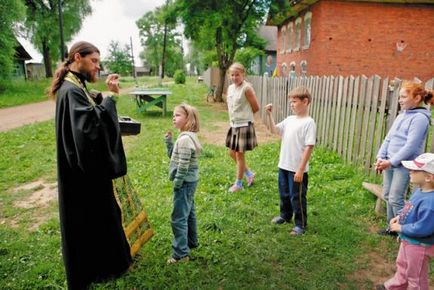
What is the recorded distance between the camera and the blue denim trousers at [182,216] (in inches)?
121

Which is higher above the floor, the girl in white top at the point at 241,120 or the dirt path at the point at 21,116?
the girl in white top at the point at 241,120

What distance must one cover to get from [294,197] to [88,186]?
2.08 metres

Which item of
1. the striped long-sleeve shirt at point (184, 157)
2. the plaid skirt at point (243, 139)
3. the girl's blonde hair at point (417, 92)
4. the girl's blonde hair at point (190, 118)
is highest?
the girl's blonde hair at point (417, 92)

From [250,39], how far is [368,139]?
14.5 metres

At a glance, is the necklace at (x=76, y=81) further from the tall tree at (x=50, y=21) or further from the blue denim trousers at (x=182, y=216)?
the tall tree at (x=50, y=21)

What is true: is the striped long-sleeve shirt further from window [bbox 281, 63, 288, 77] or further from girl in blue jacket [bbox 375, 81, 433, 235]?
window [bbox 281, 63, 288, 77]

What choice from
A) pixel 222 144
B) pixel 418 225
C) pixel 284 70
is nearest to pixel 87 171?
pixel 418 225

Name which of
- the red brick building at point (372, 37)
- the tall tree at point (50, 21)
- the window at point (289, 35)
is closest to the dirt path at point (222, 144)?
the red brick building at point (372, 37)

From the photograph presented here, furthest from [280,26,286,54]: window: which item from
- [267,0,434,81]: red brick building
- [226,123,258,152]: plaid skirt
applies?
[226,123,258,152]: plaid skirt

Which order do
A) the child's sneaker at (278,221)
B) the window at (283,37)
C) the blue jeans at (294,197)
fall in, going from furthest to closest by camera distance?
the window at (283,37), the child's sneaker at (278,221), the blue jeans at (294,197)

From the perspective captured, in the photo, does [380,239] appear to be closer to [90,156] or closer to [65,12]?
[90,156]

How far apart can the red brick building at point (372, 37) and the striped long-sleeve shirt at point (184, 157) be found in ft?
53.4

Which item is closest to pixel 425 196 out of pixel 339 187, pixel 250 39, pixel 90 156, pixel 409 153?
pixel 409 153

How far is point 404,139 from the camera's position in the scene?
11.1ft
